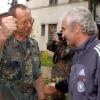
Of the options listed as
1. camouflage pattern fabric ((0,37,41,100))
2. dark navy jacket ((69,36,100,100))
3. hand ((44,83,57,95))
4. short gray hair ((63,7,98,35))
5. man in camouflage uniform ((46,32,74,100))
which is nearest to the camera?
dark navy jacket ((69,36,100,100))

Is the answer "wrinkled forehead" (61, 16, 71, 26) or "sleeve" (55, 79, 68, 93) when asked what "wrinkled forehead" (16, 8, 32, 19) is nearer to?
"wrinkled forehead" (61, 16, 71, 26)

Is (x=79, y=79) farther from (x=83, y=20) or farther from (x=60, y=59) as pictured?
(x=60, y=59)

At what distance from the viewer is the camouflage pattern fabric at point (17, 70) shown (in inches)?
191

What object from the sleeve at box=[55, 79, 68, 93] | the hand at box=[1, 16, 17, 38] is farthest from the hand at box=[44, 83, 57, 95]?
the hand at box=[1, 16, 17, 38]

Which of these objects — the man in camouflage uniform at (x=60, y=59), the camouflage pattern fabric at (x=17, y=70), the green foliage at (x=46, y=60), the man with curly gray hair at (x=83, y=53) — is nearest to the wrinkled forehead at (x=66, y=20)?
the man with curly gray hair at (x=83, y=53)

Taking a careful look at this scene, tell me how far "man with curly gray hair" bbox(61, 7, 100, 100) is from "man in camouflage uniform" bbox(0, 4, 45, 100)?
60 centimetres

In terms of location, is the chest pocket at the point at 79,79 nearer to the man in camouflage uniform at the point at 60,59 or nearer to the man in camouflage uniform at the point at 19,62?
the man in camouflage uniform at the point at 19,62

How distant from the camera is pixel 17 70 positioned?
4895 mm

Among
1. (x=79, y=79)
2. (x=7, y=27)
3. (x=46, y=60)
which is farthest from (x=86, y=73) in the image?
(x=46, y=60)

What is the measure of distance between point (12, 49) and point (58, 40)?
8.89ft

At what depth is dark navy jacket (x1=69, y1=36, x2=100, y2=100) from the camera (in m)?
4.16

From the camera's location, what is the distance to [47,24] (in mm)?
33250

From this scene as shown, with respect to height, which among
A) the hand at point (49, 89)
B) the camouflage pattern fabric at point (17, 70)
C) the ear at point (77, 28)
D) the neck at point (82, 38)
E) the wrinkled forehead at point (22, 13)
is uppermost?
the wrinkled forehead at point (22, 13)

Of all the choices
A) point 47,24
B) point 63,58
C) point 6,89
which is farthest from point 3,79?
point 47,24
